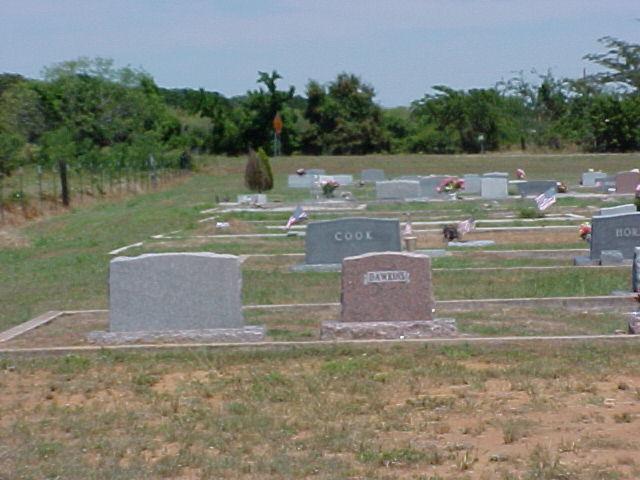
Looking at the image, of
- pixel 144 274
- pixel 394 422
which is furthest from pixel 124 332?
pixel 394 422

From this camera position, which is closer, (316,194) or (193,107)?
(316,194)

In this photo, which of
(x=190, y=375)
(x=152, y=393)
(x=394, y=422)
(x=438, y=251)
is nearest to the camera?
(x=394, y=422)

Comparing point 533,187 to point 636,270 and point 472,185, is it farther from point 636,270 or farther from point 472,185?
point 636,270

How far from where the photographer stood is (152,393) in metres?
9.04

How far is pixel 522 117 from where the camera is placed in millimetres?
86562

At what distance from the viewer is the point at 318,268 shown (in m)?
18.5

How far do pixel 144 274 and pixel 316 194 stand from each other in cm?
3026

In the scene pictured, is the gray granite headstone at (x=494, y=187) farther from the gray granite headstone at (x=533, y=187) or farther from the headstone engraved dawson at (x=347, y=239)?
the headstone engraved dawson at (x=347, y=239)

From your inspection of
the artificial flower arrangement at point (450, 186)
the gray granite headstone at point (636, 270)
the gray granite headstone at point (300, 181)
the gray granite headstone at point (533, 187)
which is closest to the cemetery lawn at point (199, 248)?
the gray granite headstone at point (636, 270)

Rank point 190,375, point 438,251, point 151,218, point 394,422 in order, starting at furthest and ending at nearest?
point 151,218 < point 438,251 < point 190,375 < point 394,422

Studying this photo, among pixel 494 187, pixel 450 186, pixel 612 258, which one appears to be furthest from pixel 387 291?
pixel 450 186

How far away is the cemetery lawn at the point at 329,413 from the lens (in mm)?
6969

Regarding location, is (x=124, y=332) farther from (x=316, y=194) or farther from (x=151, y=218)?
(x=316, y=194)

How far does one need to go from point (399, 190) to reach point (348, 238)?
19.2m
